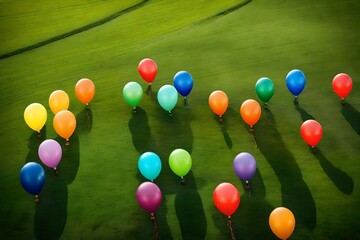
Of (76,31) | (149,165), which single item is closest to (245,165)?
(149,165)

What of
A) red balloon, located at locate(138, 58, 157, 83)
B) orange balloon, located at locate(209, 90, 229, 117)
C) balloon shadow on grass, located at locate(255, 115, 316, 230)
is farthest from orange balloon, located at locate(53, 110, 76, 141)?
balloon shadow on grass, located at locate(255, 115, 316, 230)

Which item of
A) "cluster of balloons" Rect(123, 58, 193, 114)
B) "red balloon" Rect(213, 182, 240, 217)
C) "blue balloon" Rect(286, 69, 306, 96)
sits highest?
"cluster of balloons" Rect(123, 58, 193, 114)

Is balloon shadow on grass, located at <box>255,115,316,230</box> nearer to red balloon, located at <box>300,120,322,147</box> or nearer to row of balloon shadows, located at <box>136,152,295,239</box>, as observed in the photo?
red balloon, located at <box>300,120,322,147</box>

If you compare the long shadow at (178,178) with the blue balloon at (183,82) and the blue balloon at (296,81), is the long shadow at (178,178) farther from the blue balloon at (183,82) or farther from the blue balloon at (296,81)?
the blue balloon at (296,81)

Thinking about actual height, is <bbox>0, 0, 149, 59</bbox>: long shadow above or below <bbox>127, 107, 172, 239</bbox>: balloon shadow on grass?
above

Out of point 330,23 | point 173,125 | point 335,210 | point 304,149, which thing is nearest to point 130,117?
point 173,125

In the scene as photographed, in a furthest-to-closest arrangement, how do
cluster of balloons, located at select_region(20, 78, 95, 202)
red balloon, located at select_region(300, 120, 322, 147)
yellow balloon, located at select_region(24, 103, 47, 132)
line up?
yellow balloon, located at select_region(24, 103, 47, 132) → red balloon, located at select_region(300, 120, 322, 147) → cluster of balloons, located at select_region(20, 78, 95, 202)

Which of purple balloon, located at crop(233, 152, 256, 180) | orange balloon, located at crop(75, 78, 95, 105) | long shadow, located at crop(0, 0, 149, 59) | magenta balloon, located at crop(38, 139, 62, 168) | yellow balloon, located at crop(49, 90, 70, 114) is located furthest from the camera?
long shadow, located at crop(0, 0, 149, 59)
